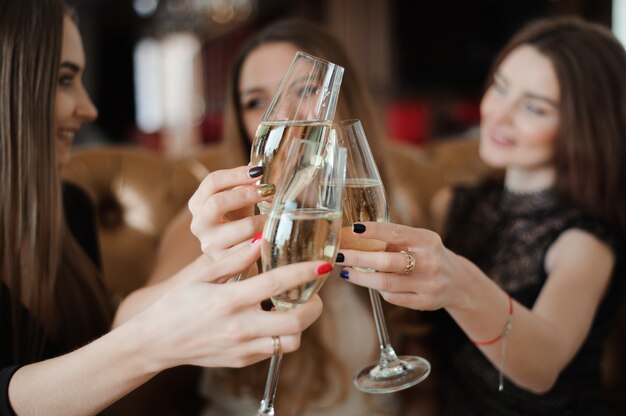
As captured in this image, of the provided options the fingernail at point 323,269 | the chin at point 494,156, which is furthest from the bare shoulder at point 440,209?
the fingernail at point 323,269

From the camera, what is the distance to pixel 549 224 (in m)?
1.41

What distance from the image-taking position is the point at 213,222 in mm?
755

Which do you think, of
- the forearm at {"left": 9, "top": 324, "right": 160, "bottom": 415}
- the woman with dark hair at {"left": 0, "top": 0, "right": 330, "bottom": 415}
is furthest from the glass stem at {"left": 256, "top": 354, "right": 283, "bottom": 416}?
the forearm at {"left": 9, "top": 324, "right": 160, "bottom": 415}

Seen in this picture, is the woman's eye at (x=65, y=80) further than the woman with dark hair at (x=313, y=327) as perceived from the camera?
No

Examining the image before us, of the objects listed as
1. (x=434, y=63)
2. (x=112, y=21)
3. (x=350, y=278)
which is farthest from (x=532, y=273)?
(x=112, y=21)

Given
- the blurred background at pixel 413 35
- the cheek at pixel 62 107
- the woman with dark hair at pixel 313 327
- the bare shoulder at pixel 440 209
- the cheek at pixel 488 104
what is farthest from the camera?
the blurred background at pixel 413 35

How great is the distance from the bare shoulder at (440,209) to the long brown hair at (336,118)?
13.2 inches

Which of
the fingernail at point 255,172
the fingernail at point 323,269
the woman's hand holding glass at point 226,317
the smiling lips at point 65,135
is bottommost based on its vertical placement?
the woman's hand holding glass at point 226,317

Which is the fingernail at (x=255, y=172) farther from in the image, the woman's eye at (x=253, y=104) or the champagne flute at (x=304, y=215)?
the woman's eye at (x=253, y=104)

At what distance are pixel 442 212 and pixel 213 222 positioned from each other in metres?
1.13

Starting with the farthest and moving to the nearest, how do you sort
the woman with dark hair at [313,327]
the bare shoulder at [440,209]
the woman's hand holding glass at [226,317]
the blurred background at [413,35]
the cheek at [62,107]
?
the blurred background at [413,35]
the bare shoulder at [440,209]
the woman with dark hair at [313,327]
the cheek at [62,107]
the woman's hand holding glass at [226,317]

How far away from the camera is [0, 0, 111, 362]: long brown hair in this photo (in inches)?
40.1

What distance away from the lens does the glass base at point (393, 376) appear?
86 centimetres

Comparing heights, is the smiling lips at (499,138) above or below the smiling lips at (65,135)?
below
